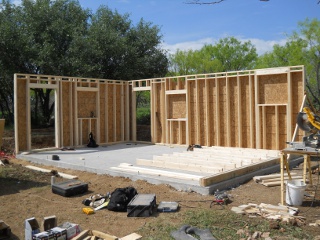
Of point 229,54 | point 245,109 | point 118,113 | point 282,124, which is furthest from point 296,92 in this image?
point 229,54

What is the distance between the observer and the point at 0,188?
7203mm

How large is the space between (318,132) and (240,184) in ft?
7.30

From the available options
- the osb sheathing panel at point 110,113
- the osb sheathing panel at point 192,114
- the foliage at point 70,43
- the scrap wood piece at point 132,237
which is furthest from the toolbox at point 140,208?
the foliage at point 70,43

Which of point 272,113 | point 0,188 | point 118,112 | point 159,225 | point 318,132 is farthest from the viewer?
point 118,112

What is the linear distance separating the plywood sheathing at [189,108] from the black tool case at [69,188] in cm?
587

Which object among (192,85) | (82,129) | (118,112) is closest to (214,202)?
(192,85)

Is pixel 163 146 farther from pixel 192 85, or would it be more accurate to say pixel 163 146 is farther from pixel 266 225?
pixel 266 225

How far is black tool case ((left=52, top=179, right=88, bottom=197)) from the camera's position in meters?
6.48

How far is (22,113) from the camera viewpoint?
1184 cm

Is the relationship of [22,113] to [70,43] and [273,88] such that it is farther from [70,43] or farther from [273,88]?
[273,88]

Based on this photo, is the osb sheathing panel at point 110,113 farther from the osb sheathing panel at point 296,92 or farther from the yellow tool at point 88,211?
the yellow tool at point 88,211

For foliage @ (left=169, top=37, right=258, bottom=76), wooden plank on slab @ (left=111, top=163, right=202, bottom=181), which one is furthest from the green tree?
wooden plank on slab @ (left=111, top=163, right=202, bottom=181)

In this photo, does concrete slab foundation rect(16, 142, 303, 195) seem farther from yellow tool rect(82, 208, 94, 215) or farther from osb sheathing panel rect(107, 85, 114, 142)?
yellow tool rect(82, 208, 94, 215)

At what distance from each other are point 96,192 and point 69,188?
0.60m
